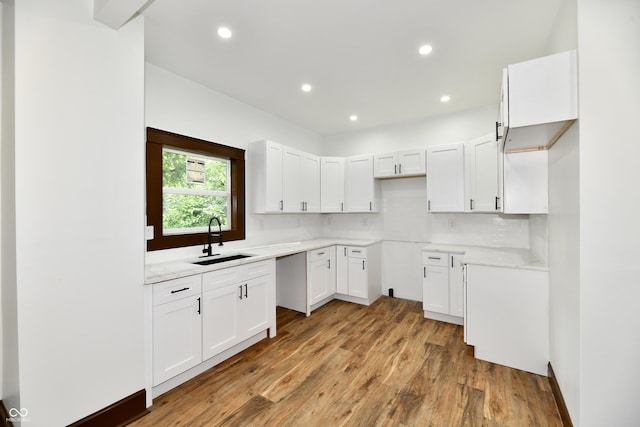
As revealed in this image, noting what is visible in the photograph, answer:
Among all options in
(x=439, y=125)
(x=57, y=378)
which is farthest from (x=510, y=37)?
(x=57, y=378)

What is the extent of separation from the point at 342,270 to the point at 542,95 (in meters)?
3.13

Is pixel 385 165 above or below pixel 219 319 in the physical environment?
above

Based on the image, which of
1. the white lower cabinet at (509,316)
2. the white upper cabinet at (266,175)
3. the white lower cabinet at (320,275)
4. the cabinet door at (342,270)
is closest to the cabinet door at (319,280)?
the white lower cabinet at (320,275)

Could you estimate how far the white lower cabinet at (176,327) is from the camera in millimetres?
1992

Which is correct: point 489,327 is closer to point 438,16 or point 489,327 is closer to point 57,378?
point 438,16

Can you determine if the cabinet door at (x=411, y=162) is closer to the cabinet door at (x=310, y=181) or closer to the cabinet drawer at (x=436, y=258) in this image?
the cabinet drawer at (x=436, y=258)

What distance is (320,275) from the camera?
385 centimetres

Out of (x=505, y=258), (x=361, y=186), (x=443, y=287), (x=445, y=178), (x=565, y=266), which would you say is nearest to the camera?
(x=565, y=266)

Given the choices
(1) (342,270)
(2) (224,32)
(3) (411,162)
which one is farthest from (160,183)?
(3) (411,162)

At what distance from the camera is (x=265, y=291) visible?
290 cm

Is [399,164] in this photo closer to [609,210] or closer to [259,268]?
[259,268]

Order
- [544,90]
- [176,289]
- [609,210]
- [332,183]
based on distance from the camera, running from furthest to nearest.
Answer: [332,183], [176,289], [544,90], [609,210]

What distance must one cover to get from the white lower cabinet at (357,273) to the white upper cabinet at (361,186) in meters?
0.69

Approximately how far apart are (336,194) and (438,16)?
9.36 feet
